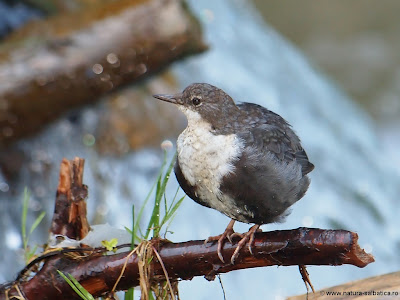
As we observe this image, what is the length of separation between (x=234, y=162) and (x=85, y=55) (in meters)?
3.13

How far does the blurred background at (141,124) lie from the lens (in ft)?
17.7

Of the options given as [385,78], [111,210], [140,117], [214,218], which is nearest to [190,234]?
[214,218]

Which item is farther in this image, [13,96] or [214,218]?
[214,218]

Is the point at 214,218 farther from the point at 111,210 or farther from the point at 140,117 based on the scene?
the point at 140,117

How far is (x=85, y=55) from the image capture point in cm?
553

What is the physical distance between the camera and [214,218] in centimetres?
567

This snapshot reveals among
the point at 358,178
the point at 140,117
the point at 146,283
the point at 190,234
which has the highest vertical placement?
the point at 140,117

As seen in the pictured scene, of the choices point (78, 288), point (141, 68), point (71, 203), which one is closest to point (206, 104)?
point (71, 203)

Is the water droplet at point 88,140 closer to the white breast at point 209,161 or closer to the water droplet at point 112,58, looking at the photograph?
the water droplet at point 112,58

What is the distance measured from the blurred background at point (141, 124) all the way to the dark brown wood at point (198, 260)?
2.22 metres

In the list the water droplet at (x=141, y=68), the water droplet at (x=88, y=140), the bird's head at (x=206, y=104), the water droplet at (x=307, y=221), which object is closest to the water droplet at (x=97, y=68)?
the water droplet at (x=141, y=68)

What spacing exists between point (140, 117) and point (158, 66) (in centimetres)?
56

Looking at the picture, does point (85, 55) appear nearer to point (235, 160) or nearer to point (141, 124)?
point (141, 124)

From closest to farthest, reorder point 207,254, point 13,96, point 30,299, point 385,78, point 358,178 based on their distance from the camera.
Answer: point 207,254 → point 30,299 → point 13,96 → point 358,178 → point 385,78
